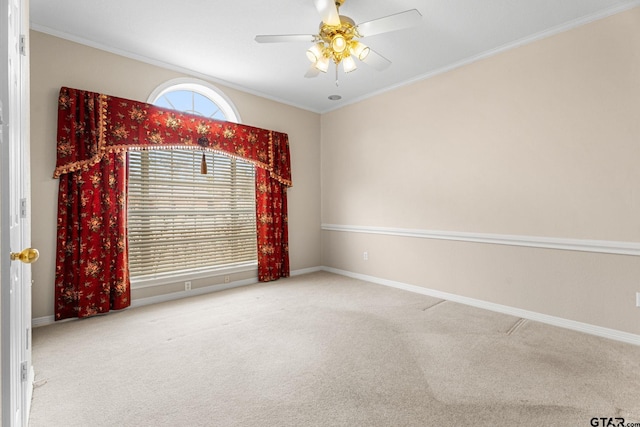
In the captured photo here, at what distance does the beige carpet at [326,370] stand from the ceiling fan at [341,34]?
2.29 meters

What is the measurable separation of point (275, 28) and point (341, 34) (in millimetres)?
841

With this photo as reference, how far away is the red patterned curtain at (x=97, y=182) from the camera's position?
2.88 metres

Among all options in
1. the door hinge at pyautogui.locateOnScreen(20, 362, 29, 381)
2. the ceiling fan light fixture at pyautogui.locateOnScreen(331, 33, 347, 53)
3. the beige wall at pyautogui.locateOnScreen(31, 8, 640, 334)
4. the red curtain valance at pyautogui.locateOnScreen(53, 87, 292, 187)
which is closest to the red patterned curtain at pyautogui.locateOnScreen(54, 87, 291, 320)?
the red curtain valance at pyautogui.locateOnScreen(53, 87, 292, 187)

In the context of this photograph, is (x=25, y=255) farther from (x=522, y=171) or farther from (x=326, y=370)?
(x=522, y=171)

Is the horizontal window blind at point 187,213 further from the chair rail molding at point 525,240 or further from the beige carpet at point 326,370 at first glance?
the chair rail molding at point 525,240

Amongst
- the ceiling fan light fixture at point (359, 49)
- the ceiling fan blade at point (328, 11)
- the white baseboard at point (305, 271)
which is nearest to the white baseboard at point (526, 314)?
the white baseboard at point (305, 271)

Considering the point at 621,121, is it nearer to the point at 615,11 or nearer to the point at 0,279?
the point at 615,11

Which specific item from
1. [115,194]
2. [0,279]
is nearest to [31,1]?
[115,194]

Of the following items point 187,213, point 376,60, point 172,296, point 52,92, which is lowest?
point 172,296

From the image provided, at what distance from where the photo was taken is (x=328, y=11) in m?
2.08

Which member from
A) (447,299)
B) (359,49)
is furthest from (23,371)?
(447,299)

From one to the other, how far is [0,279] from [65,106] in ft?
8.90

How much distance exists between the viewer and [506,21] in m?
2.71

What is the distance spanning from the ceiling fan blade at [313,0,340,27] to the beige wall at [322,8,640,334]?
1.98 m
